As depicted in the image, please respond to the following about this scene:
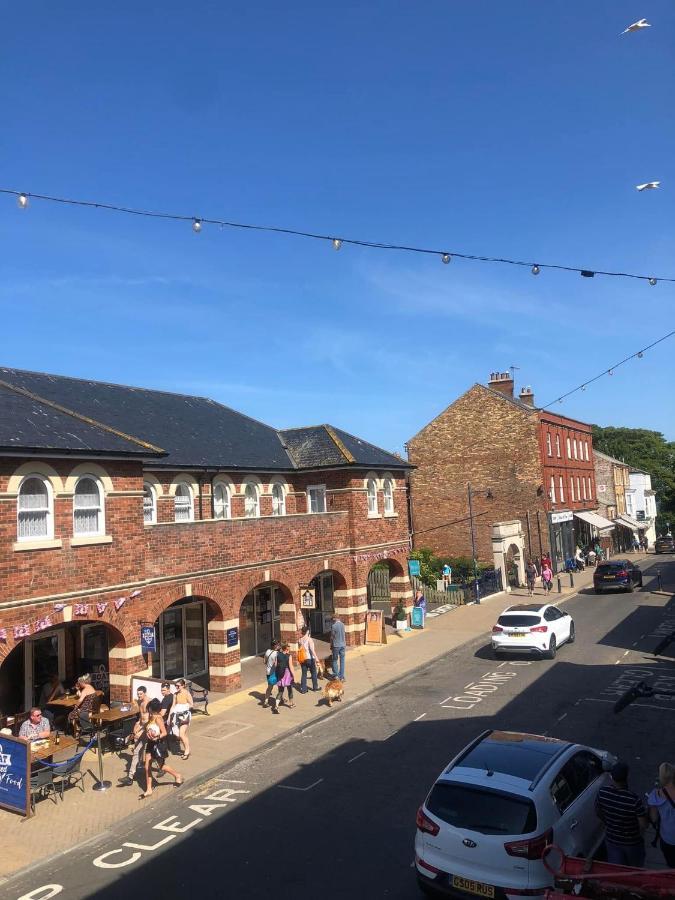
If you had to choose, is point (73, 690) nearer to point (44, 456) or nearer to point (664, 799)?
point (44, 456)

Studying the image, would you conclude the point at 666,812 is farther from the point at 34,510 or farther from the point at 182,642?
the point at 182,642

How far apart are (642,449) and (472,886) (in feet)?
299

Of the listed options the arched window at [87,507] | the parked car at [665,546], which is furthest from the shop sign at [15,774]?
the parked car at [665,546]

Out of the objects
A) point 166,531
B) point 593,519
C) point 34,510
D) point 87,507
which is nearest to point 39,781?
point 34,510

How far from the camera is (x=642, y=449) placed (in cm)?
8888

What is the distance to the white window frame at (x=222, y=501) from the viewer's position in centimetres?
2064

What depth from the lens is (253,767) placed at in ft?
38.5

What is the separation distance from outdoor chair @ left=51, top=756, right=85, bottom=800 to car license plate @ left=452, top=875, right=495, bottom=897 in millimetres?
6843

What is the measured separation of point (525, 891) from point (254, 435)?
63.6 feet

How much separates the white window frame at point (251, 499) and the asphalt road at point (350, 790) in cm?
757

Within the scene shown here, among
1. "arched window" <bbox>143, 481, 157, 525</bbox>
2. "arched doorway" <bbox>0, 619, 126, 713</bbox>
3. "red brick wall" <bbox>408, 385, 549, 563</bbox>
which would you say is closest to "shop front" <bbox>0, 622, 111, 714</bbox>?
"arched doorway" <bbox>0, 619, 126, 713</bbox>

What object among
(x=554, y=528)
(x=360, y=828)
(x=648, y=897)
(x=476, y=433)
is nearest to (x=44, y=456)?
(x=360, y=828)

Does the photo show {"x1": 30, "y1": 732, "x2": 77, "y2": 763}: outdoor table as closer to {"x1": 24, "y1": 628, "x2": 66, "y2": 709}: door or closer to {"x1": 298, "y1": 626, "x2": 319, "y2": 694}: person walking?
{"x1": 24, "y1": 628, "x2": 66, "y2": 709}: door

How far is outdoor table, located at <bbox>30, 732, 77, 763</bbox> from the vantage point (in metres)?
10.7
